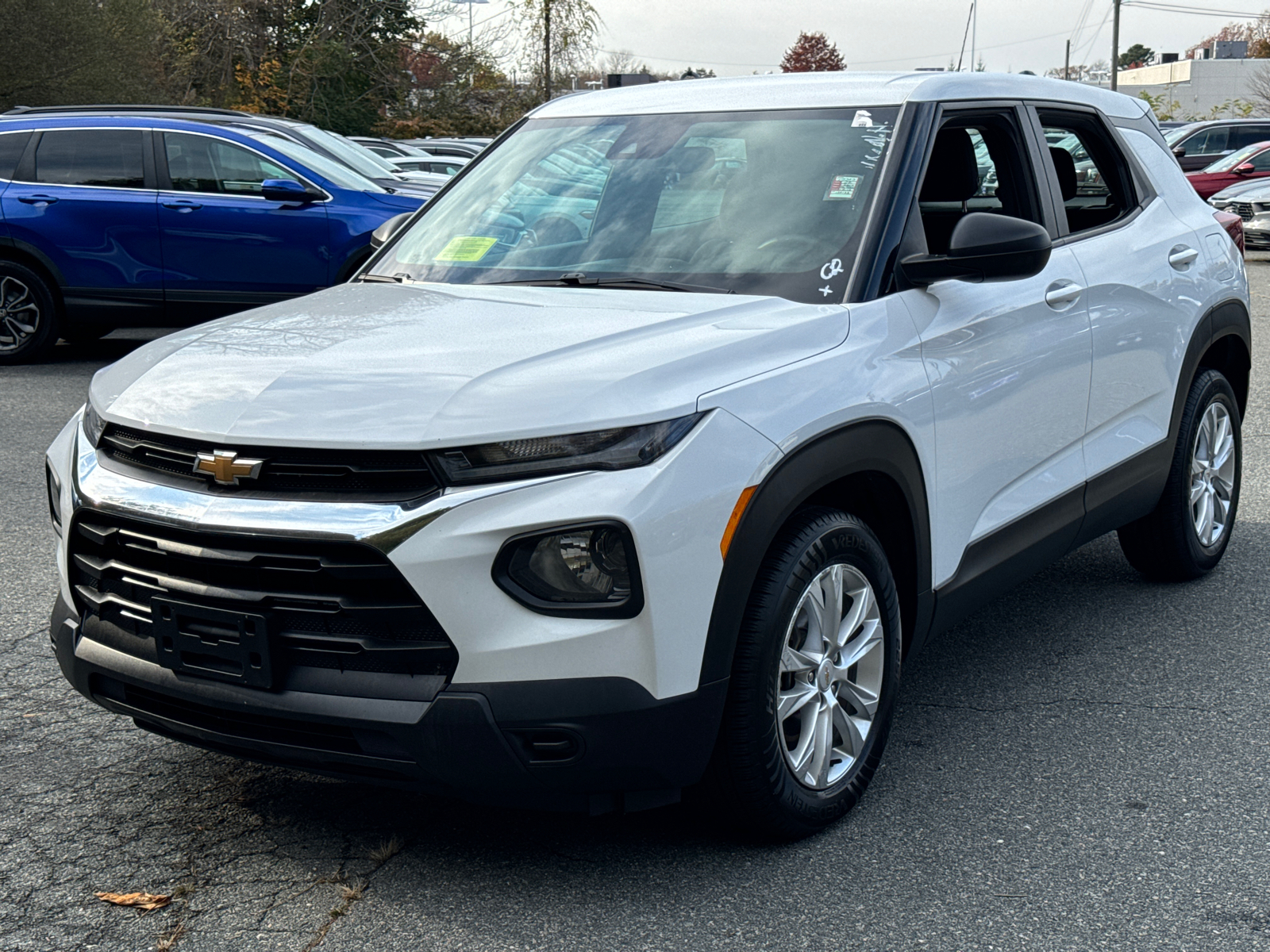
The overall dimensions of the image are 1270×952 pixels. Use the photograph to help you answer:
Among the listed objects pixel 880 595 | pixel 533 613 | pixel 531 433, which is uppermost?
pixel 531 433

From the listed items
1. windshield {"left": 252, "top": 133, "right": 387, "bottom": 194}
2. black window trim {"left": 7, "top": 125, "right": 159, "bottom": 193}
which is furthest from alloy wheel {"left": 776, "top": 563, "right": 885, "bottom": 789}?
black window trim {"left": 7, "top": 125, "right": 159, "bottom": 193}

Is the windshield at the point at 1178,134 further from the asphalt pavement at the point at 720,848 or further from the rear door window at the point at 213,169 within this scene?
the asphalt pavement at the point at 720,848

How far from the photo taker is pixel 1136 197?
4836 millimetres

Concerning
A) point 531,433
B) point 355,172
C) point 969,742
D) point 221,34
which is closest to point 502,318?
point 531,433

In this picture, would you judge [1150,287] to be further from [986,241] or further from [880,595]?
[880,595]

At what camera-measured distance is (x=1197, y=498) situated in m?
5.20

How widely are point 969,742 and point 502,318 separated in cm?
Answer: 176

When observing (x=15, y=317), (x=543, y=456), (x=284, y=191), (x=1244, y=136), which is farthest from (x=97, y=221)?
(x=1244, y=136)

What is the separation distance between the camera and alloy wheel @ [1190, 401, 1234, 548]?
5180 millimetres

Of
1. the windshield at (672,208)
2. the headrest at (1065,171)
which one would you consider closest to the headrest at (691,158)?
the windshield at (672,208)

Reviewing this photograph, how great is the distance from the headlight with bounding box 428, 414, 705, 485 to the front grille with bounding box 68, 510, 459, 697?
233 millimetres

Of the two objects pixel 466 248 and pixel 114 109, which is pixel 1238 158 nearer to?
pixel 114 109

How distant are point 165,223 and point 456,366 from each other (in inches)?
328

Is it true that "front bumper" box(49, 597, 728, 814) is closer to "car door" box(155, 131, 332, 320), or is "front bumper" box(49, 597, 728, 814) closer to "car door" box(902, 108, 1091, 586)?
"car door" box(902, 108, 1091, 586)
